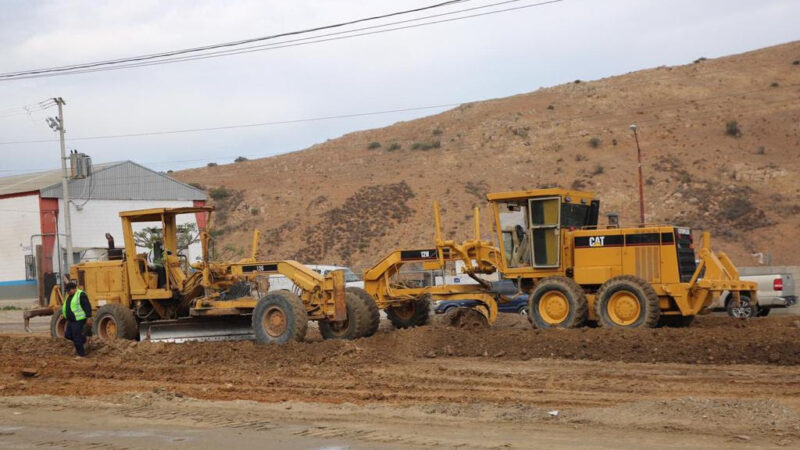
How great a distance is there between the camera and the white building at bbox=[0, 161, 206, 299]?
4656 centimetres

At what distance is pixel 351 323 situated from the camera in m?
18.2

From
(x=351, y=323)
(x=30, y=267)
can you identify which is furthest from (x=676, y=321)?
(x=30, y=267)

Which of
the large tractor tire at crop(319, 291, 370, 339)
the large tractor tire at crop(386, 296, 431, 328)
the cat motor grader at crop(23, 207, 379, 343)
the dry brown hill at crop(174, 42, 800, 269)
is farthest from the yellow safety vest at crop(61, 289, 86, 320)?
the dry brown hill at crop(174, 42, 800, 269)

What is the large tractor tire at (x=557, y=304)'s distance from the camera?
18.4 m

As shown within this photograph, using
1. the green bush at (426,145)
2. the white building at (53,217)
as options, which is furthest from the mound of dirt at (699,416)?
the green bush at (426,145)

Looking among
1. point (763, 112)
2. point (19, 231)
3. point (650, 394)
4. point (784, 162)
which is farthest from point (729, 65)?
point (650, 394)

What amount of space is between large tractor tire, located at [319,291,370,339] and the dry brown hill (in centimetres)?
3990

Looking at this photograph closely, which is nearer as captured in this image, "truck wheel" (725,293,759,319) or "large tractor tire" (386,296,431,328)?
"large tractor tire" (386,296,431,328)

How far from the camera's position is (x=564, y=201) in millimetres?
19531

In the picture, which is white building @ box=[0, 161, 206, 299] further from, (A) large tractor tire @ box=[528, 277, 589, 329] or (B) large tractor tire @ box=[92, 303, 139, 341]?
(A) large tractor tire @ box=[528, 277, 589, 329]

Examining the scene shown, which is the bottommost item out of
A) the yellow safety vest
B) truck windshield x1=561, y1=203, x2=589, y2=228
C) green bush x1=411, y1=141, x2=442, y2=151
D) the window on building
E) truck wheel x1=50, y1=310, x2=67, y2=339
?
truck wheel x1=50, y1=310, x2=67, y2=339

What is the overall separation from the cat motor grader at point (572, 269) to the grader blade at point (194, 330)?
3024 millimetres

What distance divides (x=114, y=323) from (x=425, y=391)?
8.84 m

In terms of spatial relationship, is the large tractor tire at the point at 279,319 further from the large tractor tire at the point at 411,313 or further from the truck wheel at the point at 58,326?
the truck wheel at the point at 58,326
